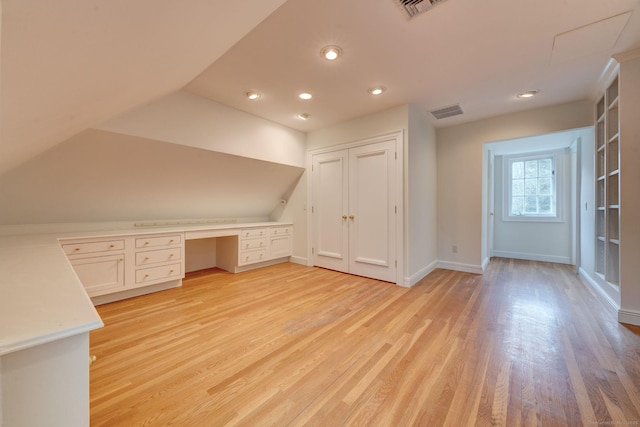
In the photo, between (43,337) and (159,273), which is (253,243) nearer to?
(159,273)

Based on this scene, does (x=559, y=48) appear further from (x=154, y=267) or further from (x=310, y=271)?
(x=154, y=267)

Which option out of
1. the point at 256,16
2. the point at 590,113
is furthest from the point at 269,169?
the point at 590,113

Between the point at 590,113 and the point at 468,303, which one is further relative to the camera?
the point at 590,113

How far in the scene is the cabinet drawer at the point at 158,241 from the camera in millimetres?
2742

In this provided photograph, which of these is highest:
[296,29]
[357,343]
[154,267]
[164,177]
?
[296,29]

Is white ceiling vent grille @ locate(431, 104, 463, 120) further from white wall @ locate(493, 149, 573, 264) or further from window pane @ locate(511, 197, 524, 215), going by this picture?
window pane @ locate(511, 197, 524, 215)

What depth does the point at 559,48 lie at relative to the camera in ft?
6.69

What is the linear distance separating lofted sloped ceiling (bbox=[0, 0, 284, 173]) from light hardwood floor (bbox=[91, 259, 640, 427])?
1484 millimetres

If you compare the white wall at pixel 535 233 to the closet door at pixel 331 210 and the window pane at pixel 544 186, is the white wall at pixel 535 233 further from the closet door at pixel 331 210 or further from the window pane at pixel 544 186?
the closet door at pixel 331 210

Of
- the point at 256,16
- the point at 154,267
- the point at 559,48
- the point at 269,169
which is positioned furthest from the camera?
the point at 269,169

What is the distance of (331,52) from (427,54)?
83 centimetres

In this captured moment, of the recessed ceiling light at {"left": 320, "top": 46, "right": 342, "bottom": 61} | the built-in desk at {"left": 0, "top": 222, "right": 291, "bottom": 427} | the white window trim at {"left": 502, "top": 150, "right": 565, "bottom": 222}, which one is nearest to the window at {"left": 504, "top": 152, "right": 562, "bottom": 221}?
the white window trim at {"left": 502, "top": 150, "right": 565, "bottom": 222}

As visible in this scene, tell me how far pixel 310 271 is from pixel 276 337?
6.49ft

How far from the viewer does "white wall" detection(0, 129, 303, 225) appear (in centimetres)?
234
